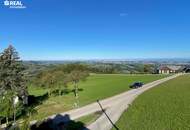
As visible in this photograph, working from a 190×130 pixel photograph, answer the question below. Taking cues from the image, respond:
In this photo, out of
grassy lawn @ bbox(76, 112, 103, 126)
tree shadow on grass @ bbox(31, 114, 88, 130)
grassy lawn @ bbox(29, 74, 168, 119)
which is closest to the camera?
tree shadow on grass @ bbox(31, 114, 88, 130)

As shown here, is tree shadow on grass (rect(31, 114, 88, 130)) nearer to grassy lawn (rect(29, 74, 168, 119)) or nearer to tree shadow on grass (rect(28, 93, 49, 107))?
grassy lawn (rect(29, 74, 168, 119))

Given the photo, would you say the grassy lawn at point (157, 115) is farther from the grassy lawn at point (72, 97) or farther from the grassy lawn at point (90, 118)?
the grassy lawn at point (72, 97)

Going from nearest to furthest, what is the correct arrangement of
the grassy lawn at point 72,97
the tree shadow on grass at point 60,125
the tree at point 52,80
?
the tree shadow on grass at point 60,125 < the grassy lawn at point 72,97 < the tree at point 52,80

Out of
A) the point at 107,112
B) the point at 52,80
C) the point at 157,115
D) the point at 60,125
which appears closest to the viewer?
the point at 60,125

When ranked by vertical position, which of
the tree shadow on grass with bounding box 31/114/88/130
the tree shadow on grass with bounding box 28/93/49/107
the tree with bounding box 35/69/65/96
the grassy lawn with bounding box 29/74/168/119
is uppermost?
the tree with bounding box 35/69/65/96

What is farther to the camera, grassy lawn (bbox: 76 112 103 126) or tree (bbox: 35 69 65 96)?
tree (bbox: 35 69 65 96)

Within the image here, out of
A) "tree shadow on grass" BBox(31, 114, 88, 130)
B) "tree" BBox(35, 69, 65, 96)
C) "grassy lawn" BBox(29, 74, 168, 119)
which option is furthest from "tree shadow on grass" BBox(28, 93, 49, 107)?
"tree shadow on grass" BBox(31, 114, 88, 130)

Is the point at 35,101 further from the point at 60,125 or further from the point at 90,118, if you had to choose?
the point at 60,125

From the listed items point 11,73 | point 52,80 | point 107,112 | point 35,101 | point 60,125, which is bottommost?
point 35,101

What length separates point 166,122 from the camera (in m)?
26.4

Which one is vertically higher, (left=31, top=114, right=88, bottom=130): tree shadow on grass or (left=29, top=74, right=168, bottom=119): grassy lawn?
(left=31, top=114, right=88, bottom=130): tree shadow on grass

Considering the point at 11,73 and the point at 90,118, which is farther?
the point at 11,73

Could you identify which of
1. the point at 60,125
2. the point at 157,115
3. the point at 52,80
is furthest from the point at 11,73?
the point at 157,115

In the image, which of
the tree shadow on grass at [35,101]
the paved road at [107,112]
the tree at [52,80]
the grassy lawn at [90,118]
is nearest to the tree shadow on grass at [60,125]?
the grassy lawn at [90,118]
